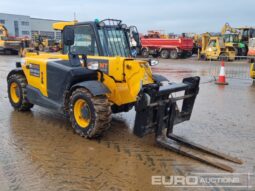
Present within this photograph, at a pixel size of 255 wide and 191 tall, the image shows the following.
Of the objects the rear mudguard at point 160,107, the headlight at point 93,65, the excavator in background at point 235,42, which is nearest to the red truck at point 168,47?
the excavator in background at point 235,42

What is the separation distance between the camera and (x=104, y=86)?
5.44 m

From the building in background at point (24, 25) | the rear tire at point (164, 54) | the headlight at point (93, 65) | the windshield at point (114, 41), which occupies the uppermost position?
the building in background at point (24, 25)

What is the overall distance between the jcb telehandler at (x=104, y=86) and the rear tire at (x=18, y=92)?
0.84ft

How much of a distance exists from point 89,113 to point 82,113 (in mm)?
215

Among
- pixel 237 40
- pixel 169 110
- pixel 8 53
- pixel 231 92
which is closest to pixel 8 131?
pixel 169 110

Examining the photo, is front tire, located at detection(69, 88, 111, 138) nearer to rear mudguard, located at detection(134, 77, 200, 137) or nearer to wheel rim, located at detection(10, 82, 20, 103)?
rear mudguard, located at detection(134, 77, 200, 137)

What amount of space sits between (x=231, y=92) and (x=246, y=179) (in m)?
7.09

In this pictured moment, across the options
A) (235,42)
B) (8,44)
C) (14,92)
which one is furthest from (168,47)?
(14,92)

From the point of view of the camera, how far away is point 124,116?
725 cm

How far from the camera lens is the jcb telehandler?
507 centimetres

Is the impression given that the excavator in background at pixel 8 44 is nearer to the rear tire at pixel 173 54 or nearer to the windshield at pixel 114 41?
the rear tire at pixel 173 54

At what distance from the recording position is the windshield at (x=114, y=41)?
6.17 metres

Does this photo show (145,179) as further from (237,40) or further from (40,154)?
(237,40)

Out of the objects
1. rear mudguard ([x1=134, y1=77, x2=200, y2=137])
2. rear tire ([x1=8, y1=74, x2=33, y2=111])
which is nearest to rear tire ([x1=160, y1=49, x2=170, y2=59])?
rear tire ([x1=8, y1=74, x2=33, y2=111])
